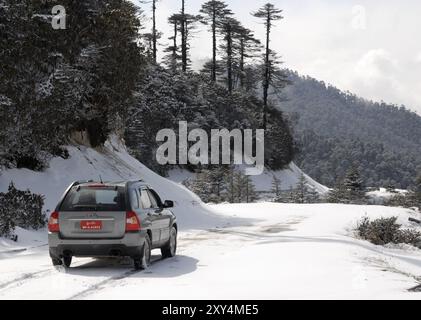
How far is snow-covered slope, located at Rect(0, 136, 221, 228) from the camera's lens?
22.5 m

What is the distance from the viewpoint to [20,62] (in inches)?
768

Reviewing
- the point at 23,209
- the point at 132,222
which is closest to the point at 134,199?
the point at 132,222

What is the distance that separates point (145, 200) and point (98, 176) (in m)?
14.3

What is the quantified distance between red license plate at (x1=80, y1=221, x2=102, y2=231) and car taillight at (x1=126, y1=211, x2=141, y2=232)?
0.51 m

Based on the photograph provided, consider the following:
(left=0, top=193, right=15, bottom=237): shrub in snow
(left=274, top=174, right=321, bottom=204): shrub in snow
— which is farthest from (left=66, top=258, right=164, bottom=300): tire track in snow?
(left=274, top=174, right=321, bottom=204): shrub in snow

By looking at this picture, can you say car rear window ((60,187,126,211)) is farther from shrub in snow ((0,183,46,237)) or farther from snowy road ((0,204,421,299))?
shrub in snow ((0,183,46,237))

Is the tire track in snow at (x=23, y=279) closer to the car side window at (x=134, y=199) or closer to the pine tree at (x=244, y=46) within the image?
the car side window at (x=134, y=199)

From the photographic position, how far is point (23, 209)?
1781 cm

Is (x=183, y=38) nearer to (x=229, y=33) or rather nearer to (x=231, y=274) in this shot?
(x=229, y=33)

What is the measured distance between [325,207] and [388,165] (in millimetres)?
158215

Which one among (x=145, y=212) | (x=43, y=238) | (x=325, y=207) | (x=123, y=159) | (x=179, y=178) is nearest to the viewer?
(x=145, y=212)

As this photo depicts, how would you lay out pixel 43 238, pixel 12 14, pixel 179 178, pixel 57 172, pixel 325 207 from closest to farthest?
pixel 43 238, pixel 12 14, pixel 57 172, pixel 325 207, pixel 179 178
